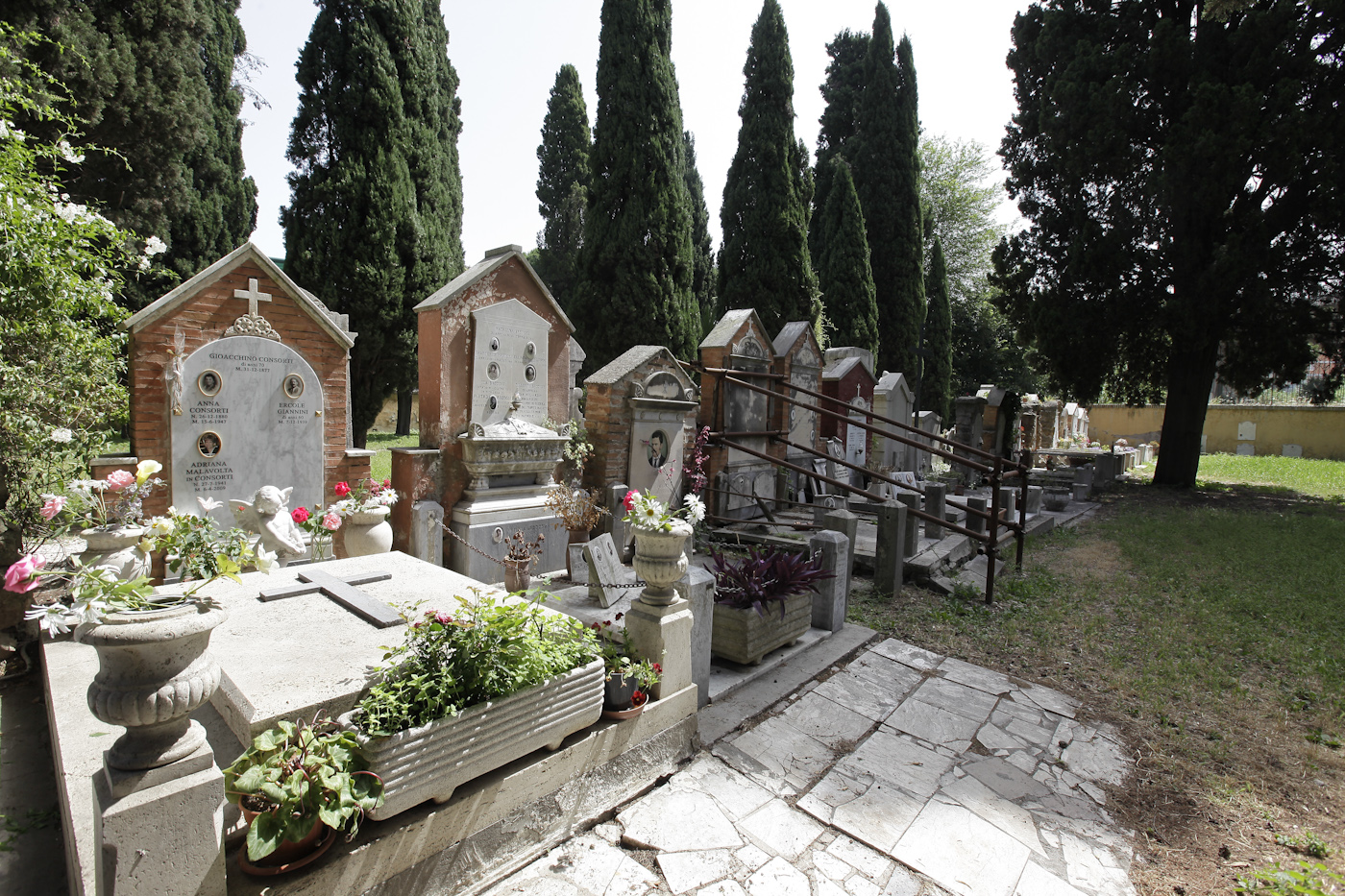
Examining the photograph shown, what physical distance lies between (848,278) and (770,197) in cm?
372

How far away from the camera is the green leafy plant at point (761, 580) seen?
446 cm

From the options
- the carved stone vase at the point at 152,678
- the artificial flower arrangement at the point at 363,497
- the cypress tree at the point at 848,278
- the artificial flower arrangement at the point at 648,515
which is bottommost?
the artificial flower arrangement at the point at 363,497

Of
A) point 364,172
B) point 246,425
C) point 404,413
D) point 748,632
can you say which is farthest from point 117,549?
point 404,413

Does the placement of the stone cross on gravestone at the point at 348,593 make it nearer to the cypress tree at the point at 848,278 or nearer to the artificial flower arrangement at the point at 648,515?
the artificial flower arrangement at the point at 648,515

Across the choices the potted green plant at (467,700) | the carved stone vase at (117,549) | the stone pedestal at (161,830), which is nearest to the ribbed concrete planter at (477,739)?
the potted green plant at (467,700)

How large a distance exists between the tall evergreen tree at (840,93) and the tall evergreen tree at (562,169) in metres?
9.44

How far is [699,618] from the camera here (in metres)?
3.70

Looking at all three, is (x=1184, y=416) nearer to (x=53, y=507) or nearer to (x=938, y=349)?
(x=938, y=349)

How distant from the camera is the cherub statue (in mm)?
4668

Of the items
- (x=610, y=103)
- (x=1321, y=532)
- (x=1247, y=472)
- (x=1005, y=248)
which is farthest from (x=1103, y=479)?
(x=610, y=103)

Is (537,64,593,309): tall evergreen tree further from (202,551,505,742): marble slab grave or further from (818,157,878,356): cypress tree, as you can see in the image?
(202,551,505,742): marble slab grave

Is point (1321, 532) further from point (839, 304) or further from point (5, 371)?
point (5, 371)

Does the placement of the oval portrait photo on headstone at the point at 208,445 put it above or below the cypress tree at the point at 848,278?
below

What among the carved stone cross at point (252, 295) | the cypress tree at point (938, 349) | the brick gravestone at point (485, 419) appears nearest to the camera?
the carved stone cross at point (252, 295)
